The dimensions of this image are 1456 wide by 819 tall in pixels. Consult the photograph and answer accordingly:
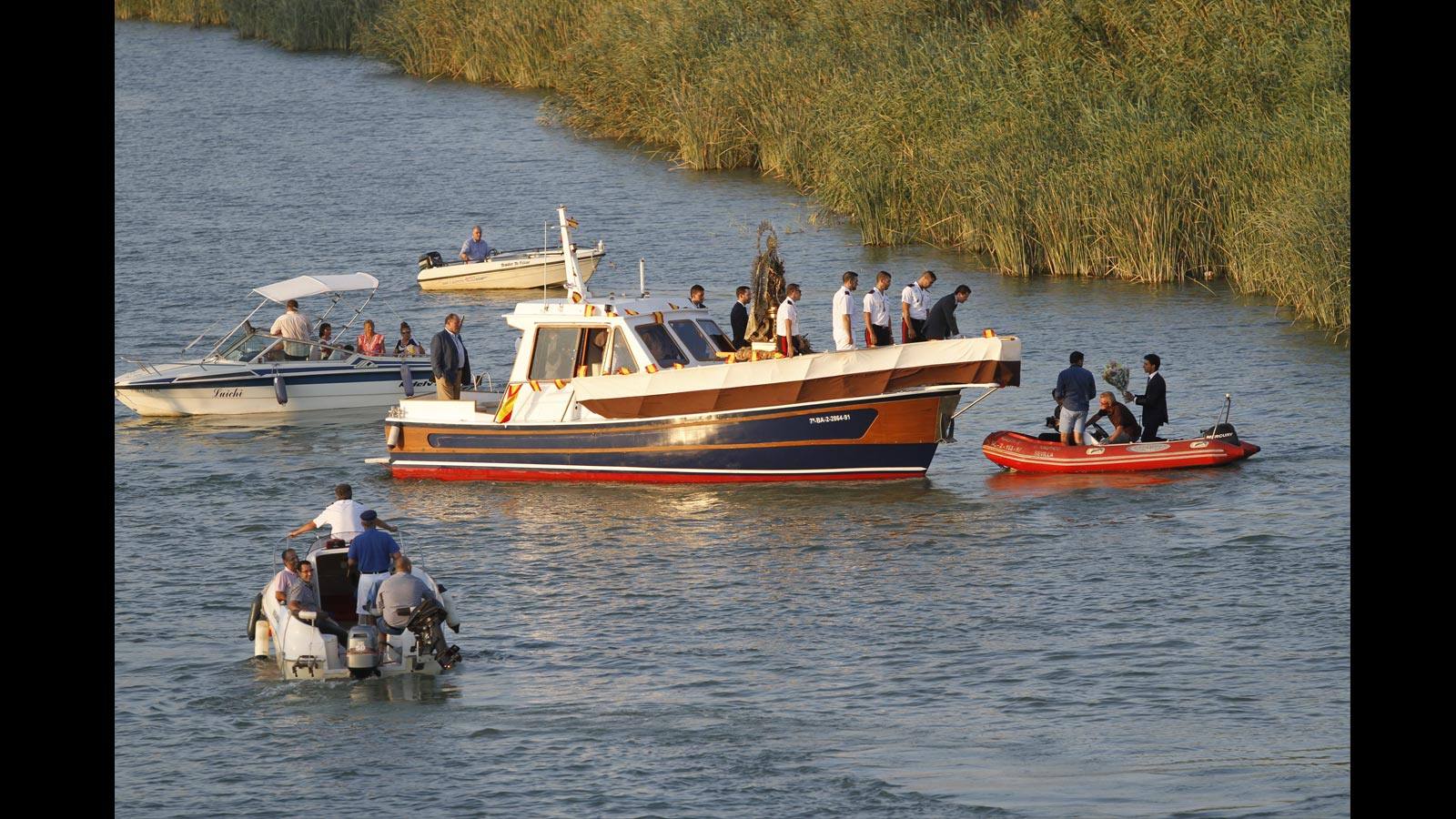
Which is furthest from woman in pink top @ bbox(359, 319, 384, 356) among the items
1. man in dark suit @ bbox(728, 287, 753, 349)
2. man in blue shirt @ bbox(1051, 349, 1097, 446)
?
man in blue shirt @ bbox(1051, 349, 1097, 446)

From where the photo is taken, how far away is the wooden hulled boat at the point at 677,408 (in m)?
23.0

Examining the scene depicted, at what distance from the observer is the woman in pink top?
2978cm

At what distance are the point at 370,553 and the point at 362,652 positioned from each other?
3.55 ft

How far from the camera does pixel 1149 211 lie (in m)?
35.6

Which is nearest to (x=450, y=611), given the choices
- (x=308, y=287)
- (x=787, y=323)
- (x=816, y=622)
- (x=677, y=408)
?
(x=816, y=622)

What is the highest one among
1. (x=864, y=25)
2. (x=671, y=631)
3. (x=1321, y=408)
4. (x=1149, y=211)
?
(x=864, y=25)

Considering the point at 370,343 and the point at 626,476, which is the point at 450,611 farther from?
the point at 370,343

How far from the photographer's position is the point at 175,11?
296 feet

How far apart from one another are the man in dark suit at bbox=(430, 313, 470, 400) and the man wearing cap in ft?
27.4

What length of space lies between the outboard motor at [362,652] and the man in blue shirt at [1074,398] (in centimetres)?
1016

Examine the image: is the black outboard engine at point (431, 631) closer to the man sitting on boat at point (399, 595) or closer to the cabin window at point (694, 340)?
the man sitting on boat at point (399, 595)

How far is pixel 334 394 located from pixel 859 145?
16488 mm
